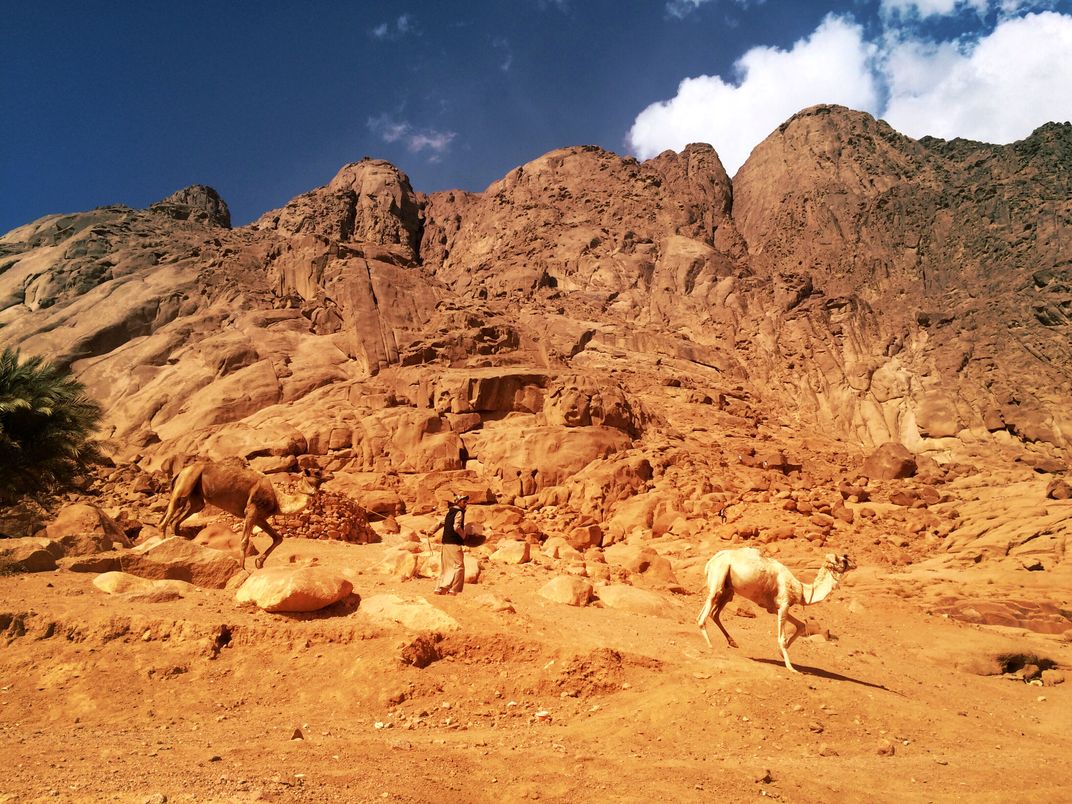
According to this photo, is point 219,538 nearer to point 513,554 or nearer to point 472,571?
point 472,571

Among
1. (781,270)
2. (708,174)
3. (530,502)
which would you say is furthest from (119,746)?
(708,174)

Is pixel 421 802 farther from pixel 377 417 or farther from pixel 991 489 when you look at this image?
pixel 991 489

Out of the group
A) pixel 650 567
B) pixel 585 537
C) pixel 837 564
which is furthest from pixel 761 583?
pixel 585 537

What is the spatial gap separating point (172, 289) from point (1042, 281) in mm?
64492

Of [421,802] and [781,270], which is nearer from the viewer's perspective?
[421,802]

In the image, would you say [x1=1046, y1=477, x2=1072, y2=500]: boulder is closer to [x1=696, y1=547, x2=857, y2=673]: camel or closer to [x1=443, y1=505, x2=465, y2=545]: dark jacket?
[x1=696, y1=547, x2=857, y2=673]: camel

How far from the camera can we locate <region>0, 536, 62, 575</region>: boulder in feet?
27.9

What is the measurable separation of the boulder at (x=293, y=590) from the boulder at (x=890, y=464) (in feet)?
87.4

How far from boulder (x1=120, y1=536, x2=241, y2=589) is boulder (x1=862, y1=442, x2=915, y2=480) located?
27.0m

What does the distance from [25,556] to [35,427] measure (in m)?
10.2

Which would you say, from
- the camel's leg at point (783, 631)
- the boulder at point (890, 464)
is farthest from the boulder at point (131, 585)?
the boulder at point (890, 464)

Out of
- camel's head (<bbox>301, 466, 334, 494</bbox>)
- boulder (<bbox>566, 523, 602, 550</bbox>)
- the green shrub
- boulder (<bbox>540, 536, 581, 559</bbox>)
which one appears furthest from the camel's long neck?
the green shrub

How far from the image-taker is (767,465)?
1107 inches

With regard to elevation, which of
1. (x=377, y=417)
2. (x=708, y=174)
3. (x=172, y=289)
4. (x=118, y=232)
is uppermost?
(x=708, y=174)
